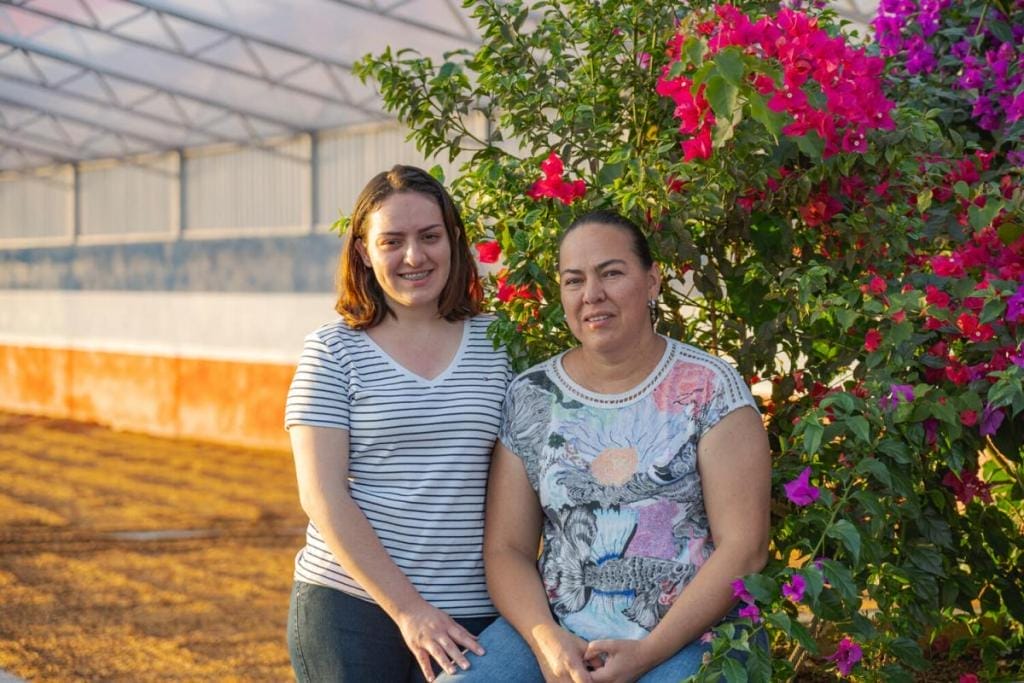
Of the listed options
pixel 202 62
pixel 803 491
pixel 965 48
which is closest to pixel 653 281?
pixel 803 491

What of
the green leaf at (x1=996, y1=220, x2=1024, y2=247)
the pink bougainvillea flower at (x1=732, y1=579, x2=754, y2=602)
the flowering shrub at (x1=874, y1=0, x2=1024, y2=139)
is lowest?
the pink bougainvillea flower at (x1=732, y1=579, x2=754, y2=602)

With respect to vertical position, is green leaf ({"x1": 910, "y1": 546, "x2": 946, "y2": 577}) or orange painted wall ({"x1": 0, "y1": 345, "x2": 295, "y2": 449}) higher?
green leaf ({"x1": 910, "y1": 546, "x2": 946, "y2": 577})

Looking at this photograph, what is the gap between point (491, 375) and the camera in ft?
8.17

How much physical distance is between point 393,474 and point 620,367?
0.44 m

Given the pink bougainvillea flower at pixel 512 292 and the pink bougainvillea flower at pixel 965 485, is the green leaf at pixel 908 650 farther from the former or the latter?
the pink bougainvillea flower at pixel 512 292

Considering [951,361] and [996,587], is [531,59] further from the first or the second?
[996,587]

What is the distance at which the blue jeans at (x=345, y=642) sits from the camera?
233 cm

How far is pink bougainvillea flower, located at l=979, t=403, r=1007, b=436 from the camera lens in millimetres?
2414

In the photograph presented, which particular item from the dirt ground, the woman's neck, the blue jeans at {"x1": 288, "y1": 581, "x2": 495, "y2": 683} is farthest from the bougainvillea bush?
the dirt ground

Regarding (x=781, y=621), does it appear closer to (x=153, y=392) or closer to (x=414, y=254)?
(x=414, y=254)

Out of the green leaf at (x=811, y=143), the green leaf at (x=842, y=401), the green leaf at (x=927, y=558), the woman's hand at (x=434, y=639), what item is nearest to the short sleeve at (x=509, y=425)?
the woman's hand at (x=434, y=639)

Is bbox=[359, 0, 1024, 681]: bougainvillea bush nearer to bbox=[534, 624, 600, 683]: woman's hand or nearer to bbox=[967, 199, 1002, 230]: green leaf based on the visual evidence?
bbox=[967, 199, 1002, 230]: green leaf

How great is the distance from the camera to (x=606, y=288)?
7.53 ft

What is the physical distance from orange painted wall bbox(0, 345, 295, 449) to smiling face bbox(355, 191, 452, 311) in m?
8.84
